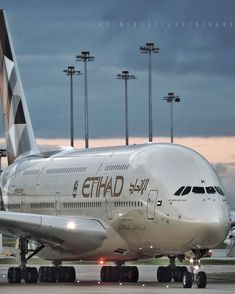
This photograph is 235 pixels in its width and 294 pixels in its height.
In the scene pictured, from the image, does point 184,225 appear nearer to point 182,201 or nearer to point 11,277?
point 182,201

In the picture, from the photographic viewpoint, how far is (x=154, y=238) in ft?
162

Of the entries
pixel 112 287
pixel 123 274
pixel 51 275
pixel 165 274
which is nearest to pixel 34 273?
pixel 51 275

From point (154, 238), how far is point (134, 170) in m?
3.16

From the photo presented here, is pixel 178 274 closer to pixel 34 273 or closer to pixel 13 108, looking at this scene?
pixel 34 273

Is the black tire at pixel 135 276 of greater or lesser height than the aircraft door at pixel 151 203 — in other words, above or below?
below

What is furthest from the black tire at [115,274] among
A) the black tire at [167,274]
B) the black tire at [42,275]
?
the black tire at [42,275]

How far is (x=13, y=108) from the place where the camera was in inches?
2689

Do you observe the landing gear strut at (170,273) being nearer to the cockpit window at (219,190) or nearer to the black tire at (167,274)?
→ the black tire at (167,274)

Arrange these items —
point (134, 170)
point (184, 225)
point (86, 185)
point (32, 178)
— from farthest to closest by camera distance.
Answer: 1. point (32, 178)
2. point (86, 185)
3. point (134, 170)
4. point (184, 225)

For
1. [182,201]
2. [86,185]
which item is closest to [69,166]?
[86,185]

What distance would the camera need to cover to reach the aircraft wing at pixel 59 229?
51938 mm

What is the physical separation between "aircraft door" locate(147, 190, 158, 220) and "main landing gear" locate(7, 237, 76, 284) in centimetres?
790

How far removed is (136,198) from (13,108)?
1959 centimetres

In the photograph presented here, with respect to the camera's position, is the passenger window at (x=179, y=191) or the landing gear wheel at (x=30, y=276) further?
the landing gear wheel at (x=30, y=276)
